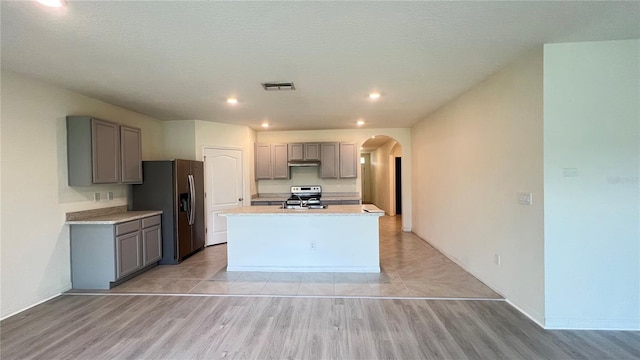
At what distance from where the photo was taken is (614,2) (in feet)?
5.99

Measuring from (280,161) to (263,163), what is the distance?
1.34 ft

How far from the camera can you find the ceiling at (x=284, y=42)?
6.11ft

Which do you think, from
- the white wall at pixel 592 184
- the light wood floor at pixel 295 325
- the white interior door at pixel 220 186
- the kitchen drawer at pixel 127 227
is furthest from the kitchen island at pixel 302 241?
the white wall at pixel 592 184

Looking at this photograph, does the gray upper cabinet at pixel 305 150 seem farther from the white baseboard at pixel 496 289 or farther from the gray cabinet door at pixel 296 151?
the white baseboard at pixel 496 289

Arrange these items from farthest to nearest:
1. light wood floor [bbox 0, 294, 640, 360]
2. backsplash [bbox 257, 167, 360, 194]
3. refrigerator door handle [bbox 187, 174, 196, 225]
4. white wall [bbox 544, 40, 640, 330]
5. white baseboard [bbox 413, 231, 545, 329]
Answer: backsplash [bbox 257, 167, 360, 194] → refrigerator door handle [bbox 187, 174, 196, 225] → white baseboard [bbox 413, 231, 545, 329] → white wall [bbox 544, 40, 640, 330] → light wood floor [bbox 0, 294, 640, 360]

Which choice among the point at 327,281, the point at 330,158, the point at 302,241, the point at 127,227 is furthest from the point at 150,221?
the point at 330,158

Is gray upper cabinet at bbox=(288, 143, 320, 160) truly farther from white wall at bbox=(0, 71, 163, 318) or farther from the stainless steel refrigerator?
white wall at bbox=(0, 71, 163, 318)

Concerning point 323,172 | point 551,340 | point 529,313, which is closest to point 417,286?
point 529,313

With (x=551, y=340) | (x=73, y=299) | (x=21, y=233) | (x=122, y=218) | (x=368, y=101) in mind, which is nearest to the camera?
(x=551, y=340)

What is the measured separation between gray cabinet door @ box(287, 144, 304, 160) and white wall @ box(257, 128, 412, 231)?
33 centimetres

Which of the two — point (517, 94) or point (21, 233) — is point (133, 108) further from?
point (517, 94)

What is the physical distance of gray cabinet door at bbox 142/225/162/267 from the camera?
391cm

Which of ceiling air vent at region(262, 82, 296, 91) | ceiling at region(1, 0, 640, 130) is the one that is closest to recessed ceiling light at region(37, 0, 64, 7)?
ceiling at region(1, 0, 640, 130)

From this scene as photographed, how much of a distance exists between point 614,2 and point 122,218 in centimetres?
514
